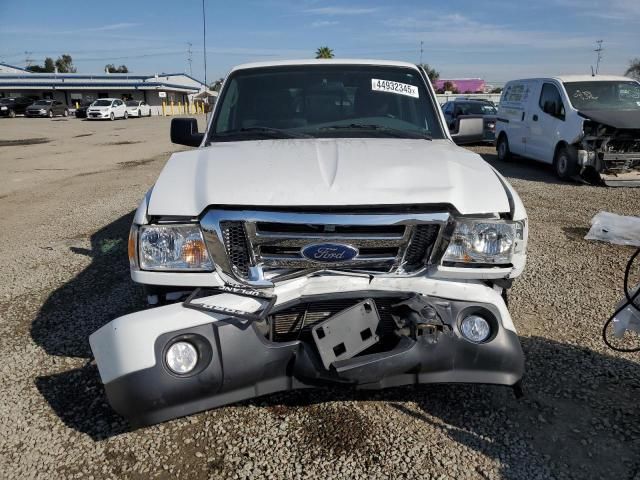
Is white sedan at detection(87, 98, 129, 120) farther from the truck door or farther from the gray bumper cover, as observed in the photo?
the gray bumper cover

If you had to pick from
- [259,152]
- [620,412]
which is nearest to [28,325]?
[259,152]

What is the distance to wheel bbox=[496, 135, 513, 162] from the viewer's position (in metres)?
12.9

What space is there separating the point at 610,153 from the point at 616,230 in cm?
374

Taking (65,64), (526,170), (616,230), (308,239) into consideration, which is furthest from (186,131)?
(65,64)

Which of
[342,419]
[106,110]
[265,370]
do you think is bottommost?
[106,110]

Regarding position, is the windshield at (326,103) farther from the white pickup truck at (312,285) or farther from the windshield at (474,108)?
the windshield at (474,108)

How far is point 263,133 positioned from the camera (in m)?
3.53

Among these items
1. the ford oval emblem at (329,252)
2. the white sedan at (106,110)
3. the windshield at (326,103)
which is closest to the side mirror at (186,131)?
the windshield at (326,103)

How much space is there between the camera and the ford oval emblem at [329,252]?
7.90ft

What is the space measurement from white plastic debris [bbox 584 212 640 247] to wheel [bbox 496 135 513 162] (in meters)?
6.58

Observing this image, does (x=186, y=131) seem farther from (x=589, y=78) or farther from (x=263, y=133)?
(x=589, y=78)

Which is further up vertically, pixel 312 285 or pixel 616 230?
pixel 312 285

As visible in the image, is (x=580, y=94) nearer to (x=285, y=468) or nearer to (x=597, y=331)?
(x=597, y=331)

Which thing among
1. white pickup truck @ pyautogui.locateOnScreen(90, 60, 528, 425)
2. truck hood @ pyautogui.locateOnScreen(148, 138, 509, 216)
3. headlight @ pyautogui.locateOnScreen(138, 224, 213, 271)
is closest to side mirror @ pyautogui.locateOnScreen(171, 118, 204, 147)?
truck hood @ pyautogui.locateOnScreen(148, 138, 509, 216)
